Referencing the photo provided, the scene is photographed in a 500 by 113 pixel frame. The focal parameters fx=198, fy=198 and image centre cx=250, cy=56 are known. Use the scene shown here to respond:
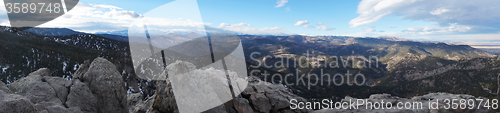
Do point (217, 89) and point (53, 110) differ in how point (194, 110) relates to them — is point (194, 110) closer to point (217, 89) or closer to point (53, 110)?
point (217, 89)

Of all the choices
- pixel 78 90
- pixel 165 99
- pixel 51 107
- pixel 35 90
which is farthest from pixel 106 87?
pixel 165 99

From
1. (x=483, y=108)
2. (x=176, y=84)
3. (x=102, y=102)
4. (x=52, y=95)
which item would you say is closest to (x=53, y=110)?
(x=52, y=95)

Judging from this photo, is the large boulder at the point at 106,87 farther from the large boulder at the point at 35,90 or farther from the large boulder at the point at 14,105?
the large boulder at the point at 14,105

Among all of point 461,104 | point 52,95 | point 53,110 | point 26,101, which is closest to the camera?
point 26,101

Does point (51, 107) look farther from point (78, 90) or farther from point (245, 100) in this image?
point (245, 100)

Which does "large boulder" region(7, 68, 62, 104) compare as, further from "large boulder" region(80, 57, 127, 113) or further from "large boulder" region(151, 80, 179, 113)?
"large boulder" region(151, 80, 179, 113)

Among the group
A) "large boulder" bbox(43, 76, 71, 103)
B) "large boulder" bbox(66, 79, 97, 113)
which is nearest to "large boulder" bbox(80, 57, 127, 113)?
"large boulder" bbox(66, 79, 97, 113)
